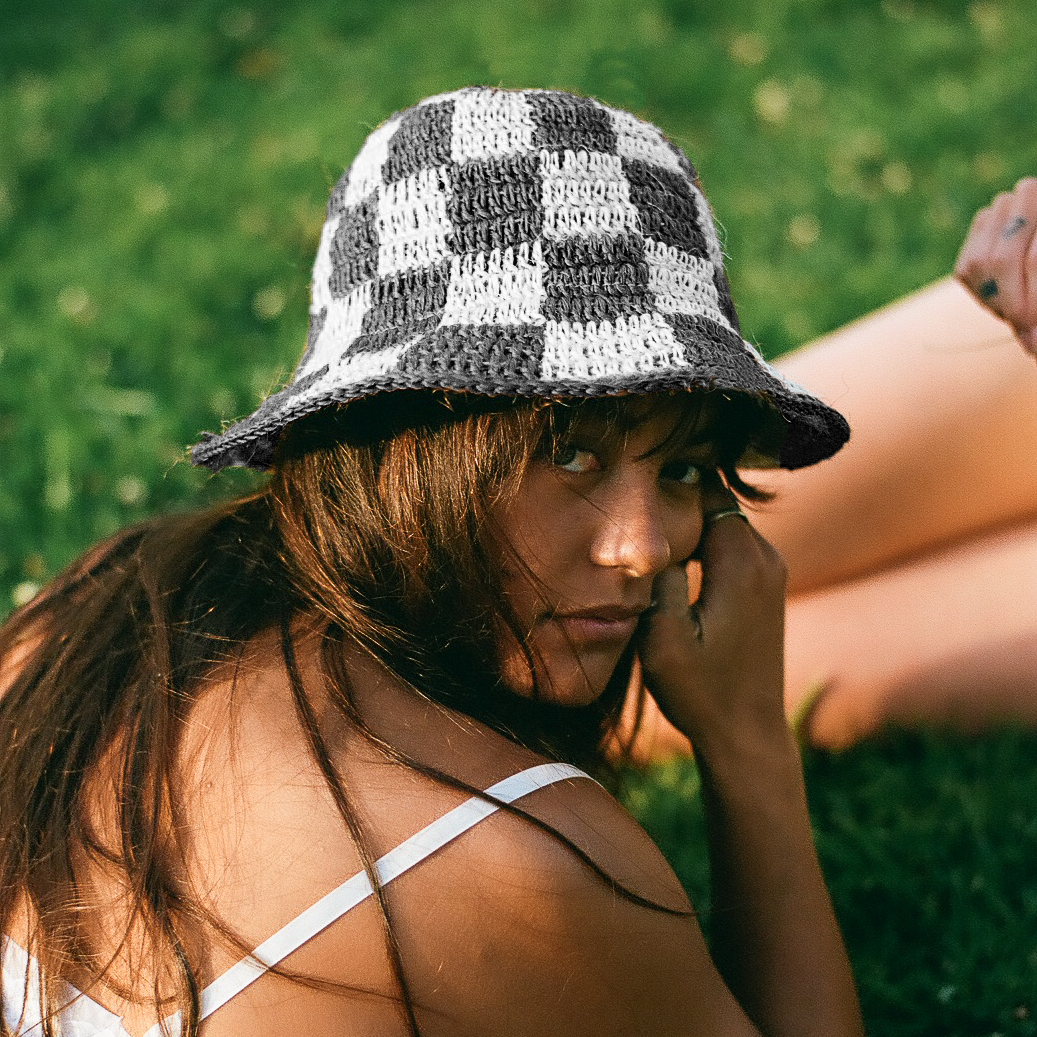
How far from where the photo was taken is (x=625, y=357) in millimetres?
1615

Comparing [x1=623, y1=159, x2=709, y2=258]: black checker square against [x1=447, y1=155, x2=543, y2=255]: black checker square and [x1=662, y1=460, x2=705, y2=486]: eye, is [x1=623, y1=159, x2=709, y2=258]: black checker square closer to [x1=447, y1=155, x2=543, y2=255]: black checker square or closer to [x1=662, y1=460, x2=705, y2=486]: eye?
[x1=447, y1=155, x2=543, y2=255]: black checker square

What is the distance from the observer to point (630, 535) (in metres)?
1.69

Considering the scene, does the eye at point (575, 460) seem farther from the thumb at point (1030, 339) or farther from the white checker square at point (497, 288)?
the thumb at point (1030, 339)

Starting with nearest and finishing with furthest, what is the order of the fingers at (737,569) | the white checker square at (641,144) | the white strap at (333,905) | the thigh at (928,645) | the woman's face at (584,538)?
1. the white strap at (333,905)
2. the woman's face at (584,538)
3. the white checker square at (641,144)
4. the fingers at (737,569)
5. the thigh at (928,645)

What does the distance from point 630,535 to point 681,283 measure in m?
0.37

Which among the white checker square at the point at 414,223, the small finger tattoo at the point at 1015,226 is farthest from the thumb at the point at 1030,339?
the white checker square at the point at 414,223

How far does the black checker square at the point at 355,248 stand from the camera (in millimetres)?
1763

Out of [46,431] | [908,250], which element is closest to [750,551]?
[46,431]

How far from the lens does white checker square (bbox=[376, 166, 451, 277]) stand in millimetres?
1709

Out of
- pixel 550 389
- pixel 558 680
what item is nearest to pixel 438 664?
pixel 558 680

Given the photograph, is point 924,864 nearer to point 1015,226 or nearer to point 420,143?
point 1015,226

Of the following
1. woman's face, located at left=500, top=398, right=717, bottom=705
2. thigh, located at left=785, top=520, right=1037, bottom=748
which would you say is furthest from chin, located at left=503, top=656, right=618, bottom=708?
thigh, located at left=785, top=520, right=1037, bottom=748

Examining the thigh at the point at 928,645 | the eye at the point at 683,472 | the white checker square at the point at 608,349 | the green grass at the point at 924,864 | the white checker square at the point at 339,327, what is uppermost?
the white checker square at the point at 339,327

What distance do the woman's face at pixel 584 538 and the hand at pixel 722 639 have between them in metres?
0.18
